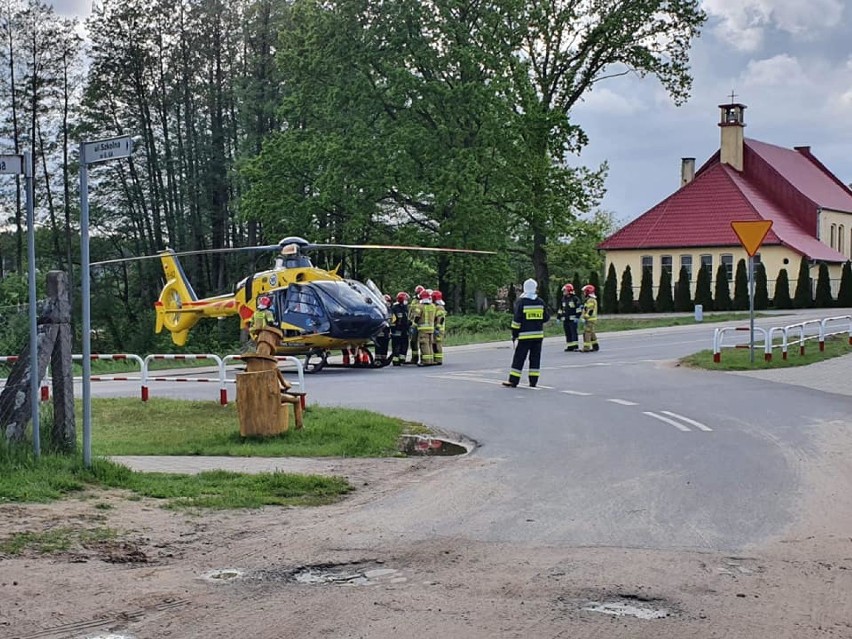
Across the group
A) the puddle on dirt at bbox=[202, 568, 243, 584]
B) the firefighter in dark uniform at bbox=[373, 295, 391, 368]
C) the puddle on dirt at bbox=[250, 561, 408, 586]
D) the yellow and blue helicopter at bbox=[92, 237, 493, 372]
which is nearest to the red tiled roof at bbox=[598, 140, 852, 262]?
the firefighter in dark uniform at bbox=[373, 295, 391, 368]

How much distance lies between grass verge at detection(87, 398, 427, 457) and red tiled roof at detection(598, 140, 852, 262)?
47264 mm

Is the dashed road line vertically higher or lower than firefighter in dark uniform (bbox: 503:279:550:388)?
lower

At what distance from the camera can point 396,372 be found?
89.6 feet

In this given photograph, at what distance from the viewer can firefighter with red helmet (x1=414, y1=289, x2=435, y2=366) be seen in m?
28.6

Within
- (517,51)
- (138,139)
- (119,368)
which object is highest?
(517,51)

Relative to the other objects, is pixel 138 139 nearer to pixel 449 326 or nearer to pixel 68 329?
pixel 449 326

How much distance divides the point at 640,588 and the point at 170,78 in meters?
51.2

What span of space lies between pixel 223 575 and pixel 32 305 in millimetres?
4155

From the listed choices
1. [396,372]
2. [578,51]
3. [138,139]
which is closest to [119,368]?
[396,372]

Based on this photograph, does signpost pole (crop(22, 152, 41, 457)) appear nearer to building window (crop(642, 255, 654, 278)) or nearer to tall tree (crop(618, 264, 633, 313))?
tall tree (crop(618, 264, 633, 313))

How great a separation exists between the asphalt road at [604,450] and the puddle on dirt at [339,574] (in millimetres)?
1133

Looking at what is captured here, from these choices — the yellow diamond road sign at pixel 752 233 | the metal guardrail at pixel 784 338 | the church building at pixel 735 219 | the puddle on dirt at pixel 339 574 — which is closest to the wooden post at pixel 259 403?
the puddle on dirt at pixel 339 574

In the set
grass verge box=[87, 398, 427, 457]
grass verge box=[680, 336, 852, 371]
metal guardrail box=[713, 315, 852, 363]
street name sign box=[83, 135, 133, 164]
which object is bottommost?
grass verge box=[87, 398, 427, 457]

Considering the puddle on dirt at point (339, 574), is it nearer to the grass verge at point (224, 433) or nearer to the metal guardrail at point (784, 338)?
the grass verge at point (224, 433)
